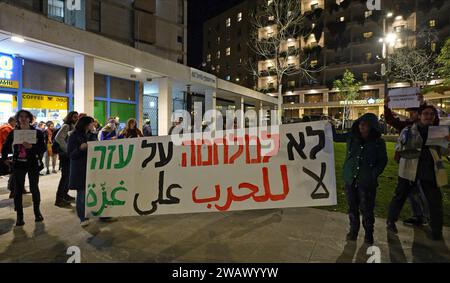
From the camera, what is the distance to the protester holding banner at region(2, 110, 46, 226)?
16.6 ft

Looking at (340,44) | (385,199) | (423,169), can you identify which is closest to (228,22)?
(340,44)

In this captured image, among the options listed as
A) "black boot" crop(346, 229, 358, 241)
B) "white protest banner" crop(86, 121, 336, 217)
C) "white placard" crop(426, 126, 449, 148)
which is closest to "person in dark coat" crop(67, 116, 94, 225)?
"white protest banner" crop(86, 121, 336, 217)

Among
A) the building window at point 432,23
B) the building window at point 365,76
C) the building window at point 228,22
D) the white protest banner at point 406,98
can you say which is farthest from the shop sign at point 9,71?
the building window at point 228,22

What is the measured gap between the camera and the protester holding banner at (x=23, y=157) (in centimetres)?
506

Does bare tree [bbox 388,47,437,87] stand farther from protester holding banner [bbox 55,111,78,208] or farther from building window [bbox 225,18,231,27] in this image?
building window [bbox 225,18,231,27]

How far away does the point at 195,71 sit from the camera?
669 inches

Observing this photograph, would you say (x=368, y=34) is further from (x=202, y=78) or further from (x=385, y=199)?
(x=385, y=199)

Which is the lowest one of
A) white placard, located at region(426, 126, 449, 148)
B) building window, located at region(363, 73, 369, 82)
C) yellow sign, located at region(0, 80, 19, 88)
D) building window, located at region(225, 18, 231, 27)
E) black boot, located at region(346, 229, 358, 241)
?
black boot, located at region(346, 229, 358, 241)

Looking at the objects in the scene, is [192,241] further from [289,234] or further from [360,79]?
[360,79]

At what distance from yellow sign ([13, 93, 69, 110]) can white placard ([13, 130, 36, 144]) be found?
7.58 meters

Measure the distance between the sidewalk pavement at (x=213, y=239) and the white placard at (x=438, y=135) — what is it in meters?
1.38

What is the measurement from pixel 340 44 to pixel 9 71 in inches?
2218

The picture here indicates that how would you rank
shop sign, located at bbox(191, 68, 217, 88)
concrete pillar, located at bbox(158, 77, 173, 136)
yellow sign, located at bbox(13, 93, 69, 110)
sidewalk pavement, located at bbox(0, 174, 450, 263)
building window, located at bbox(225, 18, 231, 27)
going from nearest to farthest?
1. sidewalk pavement, located at bbox(0, 174, 450, 263)
2. yellow sign, located at bbox(13, 93, 69, 110)
3. concrete pillar, located at bbox(158, 77, 173, 136)
4. shop sign, located at bbox(191, 68, 217, 88)
5. building window, located at bbox(225, 18, 231, 27)
